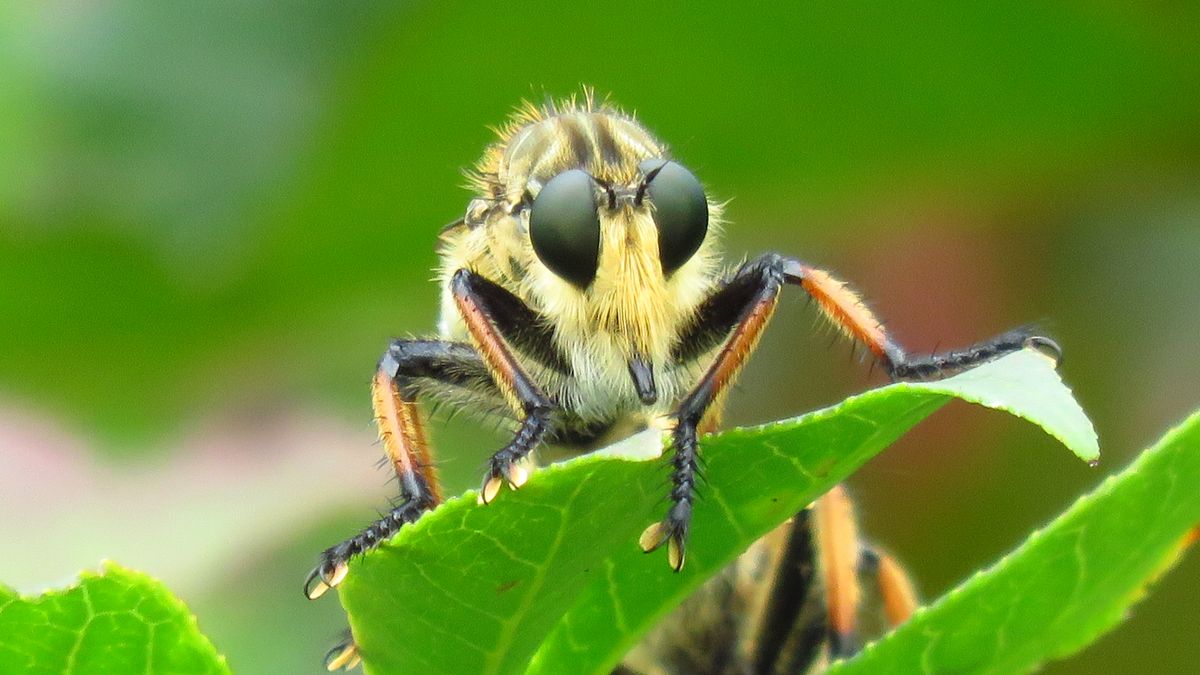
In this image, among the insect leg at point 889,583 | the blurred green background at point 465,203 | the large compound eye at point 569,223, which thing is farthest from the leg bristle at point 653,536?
the blurred green background at point 465,203

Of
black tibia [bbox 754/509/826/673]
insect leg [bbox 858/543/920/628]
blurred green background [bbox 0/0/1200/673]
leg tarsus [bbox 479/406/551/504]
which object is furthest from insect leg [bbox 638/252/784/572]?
blurred green background [bbox 0/0/1200/673]

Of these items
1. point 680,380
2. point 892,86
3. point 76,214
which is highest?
point 76,214

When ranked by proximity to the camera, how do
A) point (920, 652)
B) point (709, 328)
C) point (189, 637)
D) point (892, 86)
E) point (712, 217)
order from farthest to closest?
point (892, 86), point (712, 217), point (709, 328), point (920, 652), point (189, 637)

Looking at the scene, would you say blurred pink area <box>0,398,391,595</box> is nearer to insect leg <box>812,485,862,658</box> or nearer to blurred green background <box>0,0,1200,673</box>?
blurred green background <box>0,0,1200,673</box>

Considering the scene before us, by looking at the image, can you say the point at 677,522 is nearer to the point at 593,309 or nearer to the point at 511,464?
the point at 511,464

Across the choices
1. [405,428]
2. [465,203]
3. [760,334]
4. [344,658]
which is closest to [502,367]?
[405,428]

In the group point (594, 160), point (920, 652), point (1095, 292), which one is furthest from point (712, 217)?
point (1095, 292)

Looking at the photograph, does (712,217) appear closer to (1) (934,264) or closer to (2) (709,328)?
(2) (709,328)

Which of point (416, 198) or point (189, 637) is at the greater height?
point (416, 198)
